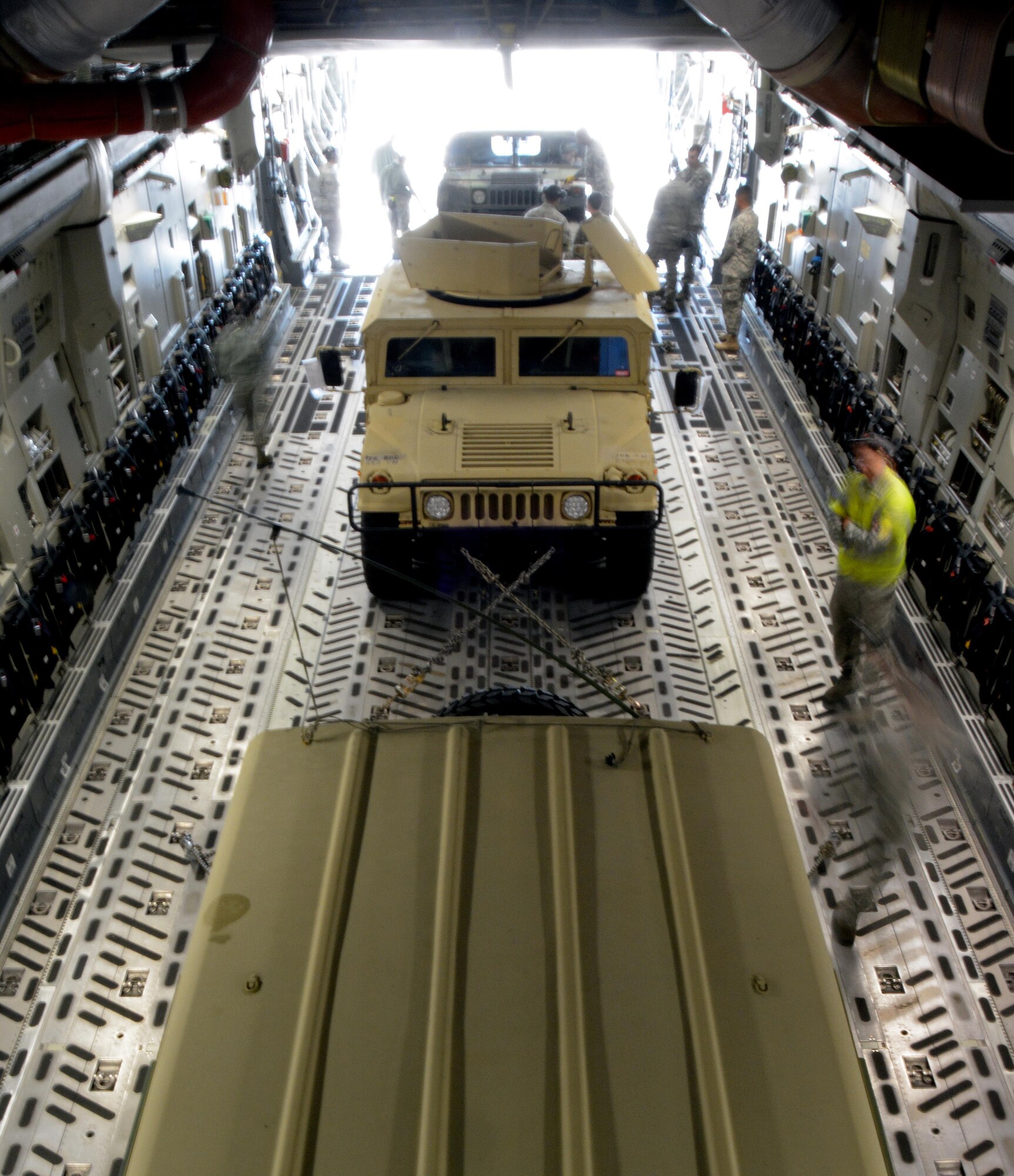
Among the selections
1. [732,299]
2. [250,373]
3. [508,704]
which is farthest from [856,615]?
[732,299]

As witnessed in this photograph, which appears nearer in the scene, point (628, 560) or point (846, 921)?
point (846, 921)

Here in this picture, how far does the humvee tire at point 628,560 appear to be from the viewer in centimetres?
609

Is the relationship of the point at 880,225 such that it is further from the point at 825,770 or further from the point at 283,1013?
the point at 283,1013

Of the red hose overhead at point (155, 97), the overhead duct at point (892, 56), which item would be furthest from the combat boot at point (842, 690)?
the red hose overhead at point (155, 97)

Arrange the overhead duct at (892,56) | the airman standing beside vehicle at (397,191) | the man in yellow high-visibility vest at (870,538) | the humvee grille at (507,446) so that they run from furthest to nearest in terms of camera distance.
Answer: the airman standing beside vehicle at (397,191) < the humvee grille at (507,446) < the man in yellow high-visibility vest at (870,538) < the overhead duct at (892,56)


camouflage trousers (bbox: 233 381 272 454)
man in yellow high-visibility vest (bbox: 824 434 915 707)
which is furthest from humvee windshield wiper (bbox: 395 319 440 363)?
man in yellow high-visibility vest (bbox: 824 434 915 707)

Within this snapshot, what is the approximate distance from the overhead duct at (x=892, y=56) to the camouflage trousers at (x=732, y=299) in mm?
5087

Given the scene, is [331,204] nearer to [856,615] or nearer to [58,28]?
[58,28]

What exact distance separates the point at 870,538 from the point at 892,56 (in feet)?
7.31

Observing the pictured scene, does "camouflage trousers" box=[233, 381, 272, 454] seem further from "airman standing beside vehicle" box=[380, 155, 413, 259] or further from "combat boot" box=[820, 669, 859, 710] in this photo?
"airman standing beside vehicle" box=[380, 155, 413, 259]

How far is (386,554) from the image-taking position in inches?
246

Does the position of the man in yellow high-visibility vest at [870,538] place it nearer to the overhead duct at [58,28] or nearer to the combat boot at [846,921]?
the combat boot at [846,921]

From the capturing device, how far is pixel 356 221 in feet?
48.7

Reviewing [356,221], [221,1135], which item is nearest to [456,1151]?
[221,1135]
